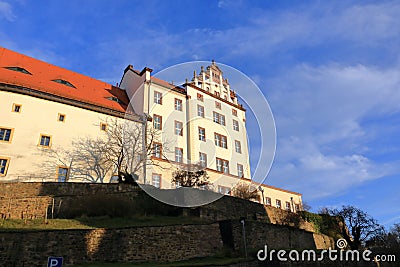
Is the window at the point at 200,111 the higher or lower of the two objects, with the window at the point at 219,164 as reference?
higher

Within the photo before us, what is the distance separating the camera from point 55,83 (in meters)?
31.0

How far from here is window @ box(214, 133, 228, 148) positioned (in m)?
37.0

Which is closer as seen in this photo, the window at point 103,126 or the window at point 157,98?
the window at point 103,126

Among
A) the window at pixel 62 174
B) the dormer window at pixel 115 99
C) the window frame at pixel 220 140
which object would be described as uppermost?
the dormer window at pixel 115 99

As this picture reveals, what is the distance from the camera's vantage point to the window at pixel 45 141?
88.7 ft

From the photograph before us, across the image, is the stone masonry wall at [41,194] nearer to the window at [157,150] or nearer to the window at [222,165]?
the window at [157,150]

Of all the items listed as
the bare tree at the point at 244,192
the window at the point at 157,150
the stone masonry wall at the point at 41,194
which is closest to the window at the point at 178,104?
the window at the point at 157,150

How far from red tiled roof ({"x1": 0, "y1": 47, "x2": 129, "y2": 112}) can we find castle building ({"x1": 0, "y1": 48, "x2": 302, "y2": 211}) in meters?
0.09

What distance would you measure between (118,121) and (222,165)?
1203 cm

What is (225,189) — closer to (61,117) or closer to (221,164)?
(221,164)

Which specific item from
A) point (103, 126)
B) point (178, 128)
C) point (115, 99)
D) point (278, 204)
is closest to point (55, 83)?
point (115, 99)

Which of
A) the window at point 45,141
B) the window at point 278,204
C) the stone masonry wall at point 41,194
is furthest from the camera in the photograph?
the window at point 278,204

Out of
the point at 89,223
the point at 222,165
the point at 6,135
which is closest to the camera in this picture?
the point at 89,223

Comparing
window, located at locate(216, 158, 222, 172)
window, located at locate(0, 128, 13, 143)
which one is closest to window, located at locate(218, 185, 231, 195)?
window, located at locate(216, 158, 222, 172)
